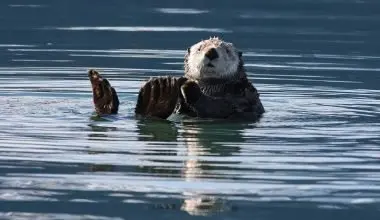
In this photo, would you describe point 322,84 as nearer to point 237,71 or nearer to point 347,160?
point 237,71

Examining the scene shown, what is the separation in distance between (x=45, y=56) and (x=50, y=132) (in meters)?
6.41

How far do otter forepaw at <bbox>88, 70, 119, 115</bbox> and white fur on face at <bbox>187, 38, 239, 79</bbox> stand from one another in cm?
67

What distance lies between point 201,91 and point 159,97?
0.34 meters

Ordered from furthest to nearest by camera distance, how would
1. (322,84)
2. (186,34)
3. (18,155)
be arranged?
(186,34) → (322,84) → (18,155)

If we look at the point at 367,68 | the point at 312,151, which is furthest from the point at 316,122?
the point at 367,68

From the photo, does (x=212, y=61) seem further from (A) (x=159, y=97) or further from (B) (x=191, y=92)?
(B) (x=191, y=92)

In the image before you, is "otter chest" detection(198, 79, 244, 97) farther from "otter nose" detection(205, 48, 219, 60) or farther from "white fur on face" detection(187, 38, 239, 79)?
"otter nose" detection(205, 48, 219, 60)

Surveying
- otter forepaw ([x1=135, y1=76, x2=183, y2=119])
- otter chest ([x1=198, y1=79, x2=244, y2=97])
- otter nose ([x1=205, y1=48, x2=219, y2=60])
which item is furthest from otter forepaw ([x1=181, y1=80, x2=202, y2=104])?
otter chest ([x1=198, y1=79, x2=244, y2=97])

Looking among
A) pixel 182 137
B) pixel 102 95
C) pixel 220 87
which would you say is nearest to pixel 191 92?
pixel 182 137

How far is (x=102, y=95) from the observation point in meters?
9.91

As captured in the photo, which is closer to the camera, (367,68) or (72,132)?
(72,132)

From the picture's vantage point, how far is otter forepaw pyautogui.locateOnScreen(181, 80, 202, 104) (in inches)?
365

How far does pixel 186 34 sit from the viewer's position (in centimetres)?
1822

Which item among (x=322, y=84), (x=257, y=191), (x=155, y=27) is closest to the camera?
(x=257, y=191)
